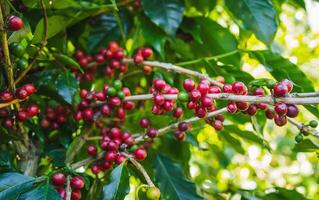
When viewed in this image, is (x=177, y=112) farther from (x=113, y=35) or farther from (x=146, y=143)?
(x=113, y=35)

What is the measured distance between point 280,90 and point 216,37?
2.37 ft

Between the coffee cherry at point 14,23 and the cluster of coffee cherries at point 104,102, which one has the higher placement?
the coffee cherry at point 14,23

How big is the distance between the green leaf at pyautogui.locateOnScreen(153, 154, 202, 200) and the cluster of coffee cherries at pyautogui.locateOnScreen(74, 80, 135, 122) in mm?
221

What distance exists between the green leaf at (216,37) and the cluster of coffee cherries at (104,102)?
424 mm

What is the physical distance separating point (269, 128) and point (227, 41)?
6.90 feet

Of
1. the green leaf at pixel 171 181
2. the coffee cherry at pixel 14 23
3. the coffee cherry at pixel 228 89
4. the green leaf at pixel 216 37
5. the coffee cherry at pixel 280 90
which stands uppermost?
the coffee cherry at pixel 14 23

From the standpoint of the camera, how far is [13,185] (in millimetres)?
994

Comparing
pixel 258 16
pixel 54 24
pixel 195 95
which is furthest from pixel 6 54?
pixel 258 16

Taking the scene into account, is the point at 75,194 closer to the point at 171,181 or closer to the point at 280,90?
the point at 171,181

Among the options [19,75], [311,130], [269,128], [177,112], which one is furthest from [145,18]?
[269,128]

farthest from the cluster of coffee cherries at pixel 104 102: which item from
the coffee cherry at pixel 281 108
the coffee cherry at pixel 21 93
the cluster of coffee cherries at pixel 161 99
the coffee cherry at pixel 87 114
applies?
Result: the coffee cherry at pixel 281 108

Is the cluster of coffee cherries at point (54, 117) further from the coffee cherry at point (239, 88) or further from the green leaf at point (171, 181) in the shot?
the coffee cherry at point (239, 88)

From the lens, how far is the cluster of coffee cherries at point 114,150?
3.85 ft

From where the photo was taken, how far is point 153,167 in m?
1.42
